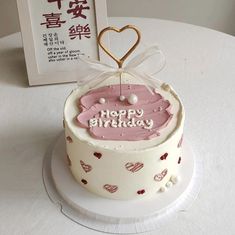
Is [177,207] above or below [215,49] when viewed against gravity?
below

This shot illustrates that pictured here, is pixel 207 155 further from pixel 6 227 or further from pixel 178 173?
pixel 6 227

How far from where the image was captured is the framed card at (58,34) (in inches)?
43.4

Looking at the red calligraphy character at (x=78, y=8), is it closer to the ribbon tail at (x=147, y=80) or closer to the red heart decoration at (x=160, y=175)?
the ribbon tail at (x=147, y=80)

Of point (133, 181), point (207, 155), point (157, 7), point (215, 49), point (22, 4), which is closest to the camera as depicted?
point (133, 181)

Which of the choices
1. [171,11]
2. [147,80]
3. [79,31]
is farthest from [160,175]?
[171,11]

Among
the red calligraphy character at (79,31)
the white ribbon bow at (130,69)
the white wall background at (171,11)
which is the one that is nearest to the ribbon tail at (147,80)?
the white ribbon bow at (130,69)

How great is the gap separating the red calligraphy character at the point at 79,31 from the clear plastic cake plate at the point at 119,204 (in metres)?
0.35

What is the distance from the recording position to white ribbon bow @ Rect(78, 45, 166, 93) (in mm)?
915

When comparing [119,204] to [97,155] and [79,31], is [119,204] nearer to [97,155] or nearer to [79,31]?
[97,155]

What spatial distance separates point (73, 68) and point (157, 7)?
2.21 ft

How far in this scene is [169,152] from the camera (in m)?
0.85

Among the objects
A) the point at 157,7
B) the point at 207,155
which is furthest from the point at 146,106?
the point at 157,7

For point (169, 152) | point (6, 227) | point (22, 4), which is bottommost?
point (6, 227)

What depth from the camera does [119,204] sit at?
0.87 metres
